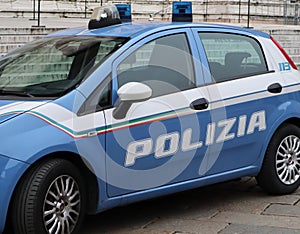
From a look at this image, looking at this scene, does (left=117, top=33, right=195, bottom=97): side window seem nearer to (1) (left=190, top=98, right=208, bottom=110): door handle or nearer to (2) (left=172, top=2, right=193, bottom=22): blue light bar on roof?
(1) (left=190, top=98, right=208, bottom=110): door handle

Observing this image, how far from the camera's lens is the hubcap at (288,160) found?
641 centimetres

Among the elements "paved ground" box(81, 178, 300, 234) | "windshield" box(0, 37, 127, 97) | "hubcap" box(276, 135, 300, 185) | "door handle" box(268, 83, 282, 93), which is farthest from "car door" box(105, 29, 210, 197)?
"hubcap" box(276, 135, 300, 185)

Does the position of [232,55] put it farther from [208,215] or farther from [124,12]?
[208,215]

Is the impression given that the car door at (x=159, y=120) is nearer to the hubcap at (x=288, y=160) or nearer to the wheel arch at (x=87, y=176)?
the wheel arch at (x=87, y=176)

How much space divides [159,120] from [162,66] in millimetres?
497

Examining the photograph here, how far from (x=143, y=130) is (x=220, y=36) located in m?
1.35

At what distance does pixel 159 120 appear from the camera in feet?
17.5

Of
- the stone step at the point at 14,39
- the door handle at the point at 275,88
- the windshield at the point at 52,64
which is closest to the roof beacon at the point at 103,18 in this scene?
the windshield at the point at 52,64

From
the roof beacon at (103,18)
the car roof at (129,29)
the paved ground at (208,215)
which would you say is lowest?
the paved ground at (208,215)

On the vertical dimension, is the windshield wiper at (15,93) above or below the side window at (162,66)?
below

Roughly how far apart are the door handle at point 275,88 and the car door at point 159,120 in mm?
775

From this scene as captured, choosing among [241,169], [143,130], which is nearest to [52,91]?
[143,130]

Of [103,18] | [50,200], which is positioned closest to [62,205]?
[50,200]

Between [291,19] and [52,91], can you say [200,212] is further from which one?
[291,19]
